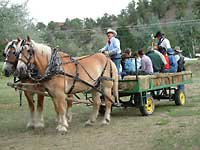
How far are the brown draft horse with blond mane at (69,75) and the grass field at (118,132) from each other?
518 mm

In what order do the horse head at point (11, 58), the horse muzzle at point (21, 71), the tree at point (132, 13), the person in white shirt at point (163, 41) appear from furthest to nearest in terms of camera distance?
the tree at point (132, 13) < the person in white shirt at point (163, 41) < the horse head at point (11, 58) < the horse muzzle at point (21, 71)

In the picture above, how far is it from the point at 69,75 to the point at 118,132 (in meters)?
1.60

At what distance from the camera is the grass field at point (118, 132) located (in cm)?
750

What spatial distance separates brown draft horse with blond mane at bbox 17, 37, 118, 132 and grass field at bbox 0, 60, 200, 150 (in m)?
0.52

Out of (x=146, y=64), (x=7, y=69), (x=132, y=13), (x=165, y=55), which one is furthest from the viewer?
(x=132, y=13)

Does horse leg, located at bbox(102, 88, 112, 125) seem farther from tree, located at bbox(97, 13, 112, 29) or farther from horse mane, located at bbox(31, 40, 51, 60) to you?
tree, located at bbox(97, 13, 112, 29)

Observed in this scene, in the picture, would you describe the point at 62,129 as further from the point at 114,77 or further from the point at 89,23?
the point at 89,23

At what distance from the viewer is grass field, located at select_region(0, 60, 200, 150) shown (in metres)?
7.50

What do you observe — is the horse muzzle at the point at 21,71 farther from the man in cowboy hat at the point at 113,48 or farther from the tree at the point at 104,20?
the tree at the point at 104,20

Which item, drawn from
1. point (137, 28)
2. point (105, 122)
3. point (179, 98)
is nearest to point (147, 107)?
point (105, 122)

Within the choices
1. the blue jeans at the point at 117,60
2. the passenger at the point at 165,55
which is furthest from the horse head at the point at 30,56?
the passenger at the point at 165,55

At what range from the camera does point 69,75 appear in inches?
366

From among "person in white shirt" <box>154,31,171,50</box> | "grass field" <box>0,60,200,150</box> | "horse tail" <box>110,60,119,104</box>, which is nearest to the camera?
"grass field" <box>0,60,200,150</box>

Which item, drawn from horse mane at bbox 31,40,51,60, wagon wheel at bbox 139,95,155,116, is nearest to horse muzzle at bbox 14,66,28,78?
horse mane at bbox 31,40,51,60
